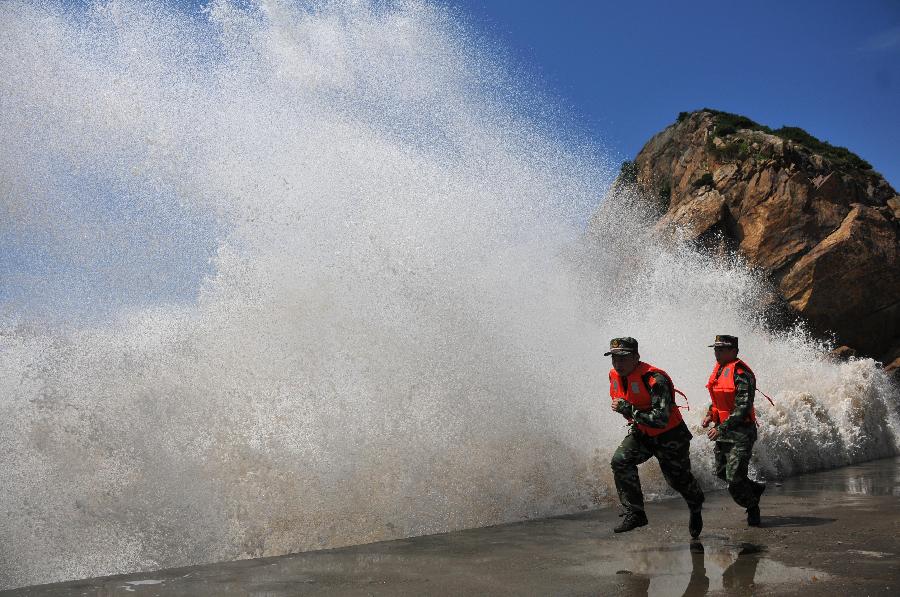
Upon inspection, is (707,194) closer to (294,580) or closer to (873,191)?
(873,191)

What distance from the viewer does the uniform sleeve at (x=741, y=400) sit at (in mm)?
6535

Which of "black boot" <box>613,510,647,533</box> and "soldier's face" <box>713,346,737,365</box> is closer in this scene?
"black boot" <box>613,510,647,533</box>

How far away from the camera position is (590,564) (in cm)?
545

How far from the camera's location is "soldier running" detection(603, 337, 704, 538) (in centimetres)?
588

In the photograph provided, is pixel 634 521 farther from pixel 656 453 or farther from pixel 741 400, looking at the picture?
pixel 741 400

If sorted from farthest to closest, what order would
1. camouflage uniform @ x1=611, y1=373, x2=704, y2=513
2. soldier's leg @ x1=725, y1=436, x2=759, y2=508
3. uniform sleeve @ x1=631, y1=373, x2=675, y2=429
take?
soldier's leg @ x1=725, y1=436, x2=759, y2=508, camouflage uniform @ x1=611, y1=373, x2=704, y2=513, uniform sleeve @ x1=631, y1=373, x2=675, y2=429

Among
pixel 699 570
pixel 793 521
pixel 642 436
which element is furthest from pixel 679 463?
pixel 793 521

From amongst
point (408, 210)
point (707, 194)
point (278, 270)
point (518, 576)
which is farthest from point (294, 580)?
point (707, 194)

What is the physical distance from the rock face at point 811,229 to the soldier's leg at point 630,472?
16.9 meters

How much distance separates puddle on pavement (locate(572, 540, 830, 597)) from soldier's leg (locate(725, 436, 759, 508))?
2.26 feet

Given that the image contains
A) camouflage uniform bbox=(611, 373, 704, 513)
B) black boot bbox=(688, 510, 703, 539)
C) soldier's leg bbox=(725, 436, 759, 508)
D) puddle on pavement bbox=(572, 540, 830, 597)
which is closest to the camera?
puddle on pavement bbox=(572, 540, 830, 597)

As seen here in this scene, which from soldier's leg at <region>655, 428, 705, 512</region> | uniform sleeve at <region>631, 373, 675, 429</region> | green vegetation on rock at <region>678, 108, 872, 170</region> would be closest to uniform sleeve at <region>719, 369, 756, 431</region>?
soldier's leg at <region>655, 428, 705, 512</region>

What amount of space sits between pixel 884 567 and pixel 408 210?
8.07 metres

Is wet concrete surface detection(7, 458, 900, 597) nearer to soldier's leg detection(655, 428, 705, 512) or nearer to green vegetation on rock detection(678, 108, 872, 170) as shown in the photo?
soldier's leg detection(655, 428, 705, 512)
